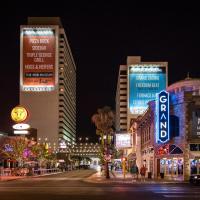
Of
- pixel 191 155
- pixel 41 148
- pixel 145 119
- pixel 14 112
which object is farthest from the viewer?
pixel 41 148

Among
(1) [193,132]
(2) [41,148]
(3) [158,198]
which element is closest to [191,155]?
(1) [193,132]

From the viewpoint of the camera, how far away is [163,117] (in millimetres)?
53969

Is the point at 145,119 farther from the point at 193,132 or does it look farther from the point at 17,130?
the point at 17,130

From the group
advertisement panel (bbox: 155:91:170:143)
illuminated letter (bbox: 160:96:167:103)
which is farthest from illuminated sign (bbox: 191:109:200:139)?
illuminated letter (bbox: 160:96:167:103)

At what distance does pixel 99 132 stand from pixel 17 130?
12927 mm

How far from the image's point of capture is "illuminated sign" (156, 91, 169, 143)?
5397 cm

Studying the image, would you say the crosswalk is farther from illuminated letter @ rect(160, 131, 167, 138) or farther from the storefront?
illuminated letter @ rect(160, 131, 167, 138)

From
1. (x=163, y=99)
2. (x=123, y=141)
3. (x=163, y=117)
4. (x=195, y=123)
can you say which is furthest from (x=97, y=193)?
(x=123, y=141)

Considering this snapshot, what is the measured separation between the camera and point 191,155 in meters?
52.8

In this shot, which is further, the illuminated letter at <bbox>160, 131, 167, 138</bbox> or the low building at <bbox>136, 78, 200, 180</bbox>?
the illuminated letter at <bbox>160, 131, 167, 138</bbox>

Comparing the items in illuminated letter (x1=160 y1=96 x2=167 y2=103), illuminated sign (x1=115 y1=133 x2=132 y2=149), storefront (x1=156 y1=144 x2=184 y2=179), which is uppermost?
A: illuminated letter (x1=160 y1=96 x2=167 y2=103)

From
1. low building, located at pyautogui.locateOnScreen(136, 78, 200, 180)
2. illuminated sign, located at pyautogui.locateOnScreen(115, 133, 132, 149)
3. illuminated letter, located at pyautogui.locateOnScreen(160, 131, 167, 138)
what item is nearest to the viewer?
low building, located at pyautogui.locateOnScreen(136, 78, 200, 180)

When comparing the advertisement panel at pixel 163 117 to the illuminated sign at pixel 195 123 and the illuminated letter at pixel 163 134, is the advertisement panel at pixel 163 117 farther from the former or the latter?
the illuminated sign at pixel 195 123

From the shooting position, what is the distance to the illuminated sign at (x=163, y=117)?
54.0 meters
